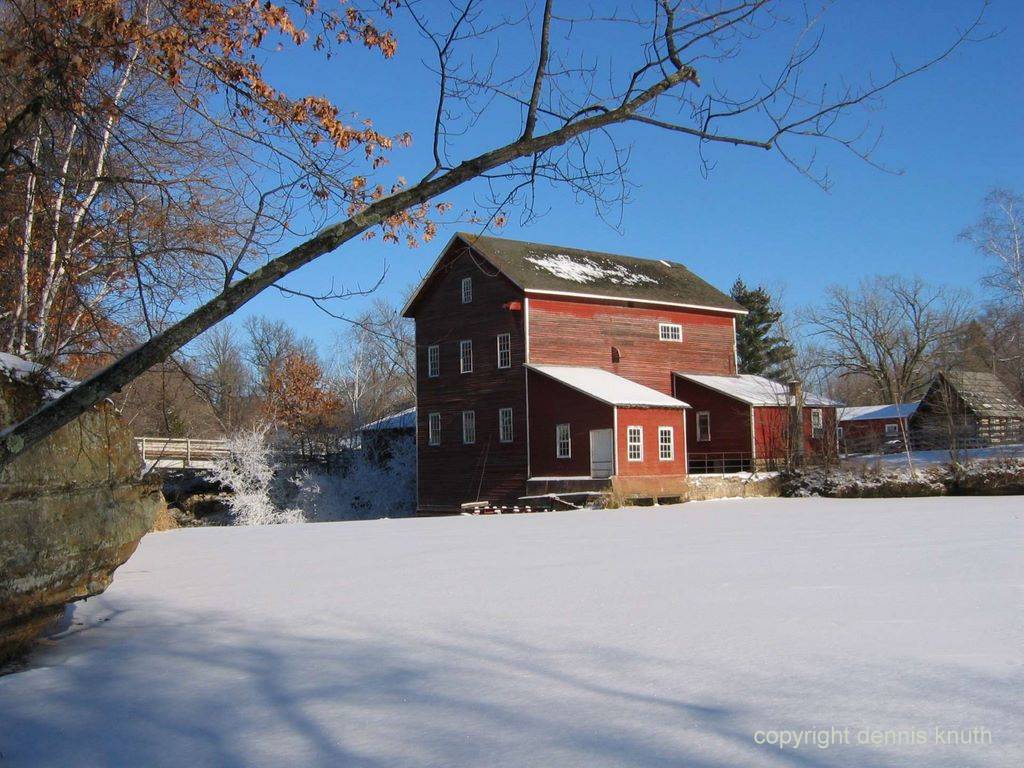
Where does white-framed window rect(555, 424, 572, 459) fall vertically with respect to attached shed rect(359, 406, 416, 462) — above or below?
below

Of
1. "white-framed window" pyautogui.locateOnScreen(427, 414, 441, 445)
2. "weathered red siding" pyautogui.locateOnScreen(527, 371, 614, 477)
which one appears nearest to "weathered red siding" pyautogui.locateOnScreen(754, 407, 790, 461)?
"weathered red siding" pyautogui.locateOnScreen(527, 371, 614, 477)

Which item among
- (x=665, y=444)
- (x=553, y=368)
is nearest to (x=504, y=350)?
(x=553, y=368)

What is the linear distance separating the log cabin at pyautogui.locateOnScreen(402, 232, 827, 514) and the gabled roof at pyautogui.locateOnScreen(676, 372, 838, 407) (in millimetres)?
706

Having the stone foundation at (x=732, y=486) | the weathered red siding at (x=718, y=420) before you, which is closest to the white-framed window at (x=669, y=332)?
the weathered red siding at (x=718, y=420)

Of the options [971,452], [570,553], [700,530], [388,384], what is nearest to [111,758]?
[570,553]

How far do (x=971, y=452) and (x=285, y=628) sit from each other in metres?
28.7

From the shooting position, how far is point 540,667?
15.3 feet

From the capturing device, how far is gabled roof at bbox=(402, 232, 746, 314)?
31.6 metres

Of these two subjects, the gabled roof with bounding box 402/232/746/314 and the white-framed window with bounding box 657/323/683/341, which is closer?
the gabled roof with bounding box 402/232/746/314

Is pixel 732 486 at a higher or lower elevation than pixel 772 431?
lower

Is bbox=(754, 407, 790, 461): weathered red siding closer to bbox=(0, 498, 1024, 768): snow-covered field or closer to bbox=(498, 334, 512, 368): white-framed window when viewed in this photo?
bbox=(498, 334, 512, 368): white-framed window

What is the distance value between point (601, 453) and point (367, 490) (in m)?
15.2

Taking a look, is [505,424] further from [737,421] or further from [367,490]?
[367,490]

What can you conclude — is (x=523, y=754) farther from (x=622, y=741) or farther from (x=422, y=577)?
(x=422, y=577)
